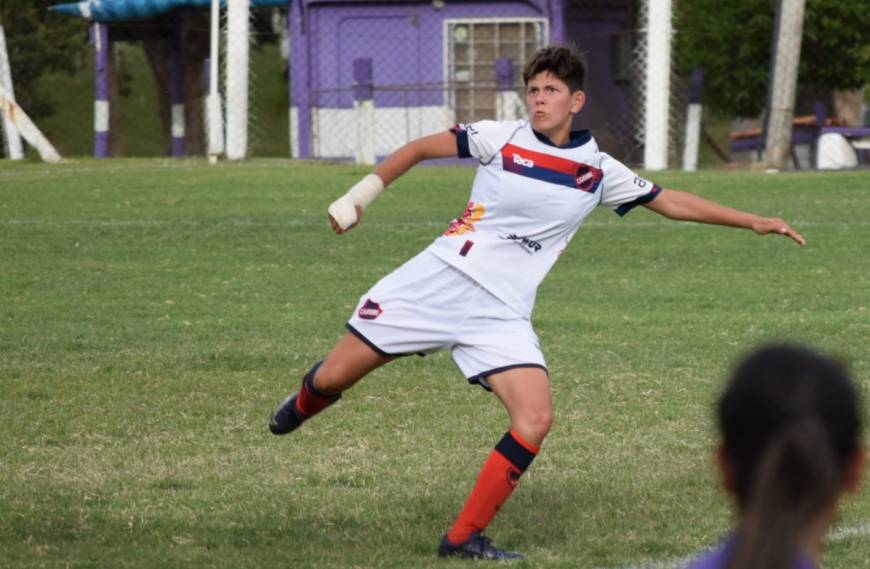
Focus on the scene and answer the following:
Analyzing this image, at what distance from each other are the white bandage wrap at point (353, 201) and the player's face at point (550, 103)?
547 mm

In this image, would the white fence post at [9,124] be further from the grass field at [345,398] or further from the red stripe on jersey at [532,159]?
the red stripe on jersey at [532,159]

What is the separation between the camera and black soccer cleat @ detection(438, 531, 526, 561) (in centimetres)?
565

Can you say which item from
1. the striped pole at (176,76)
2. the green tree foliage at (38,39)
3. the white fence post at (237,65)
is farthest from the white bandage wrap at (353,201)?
the green tree foliage at (38,39)

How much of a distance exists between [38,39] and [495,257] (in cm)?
3511

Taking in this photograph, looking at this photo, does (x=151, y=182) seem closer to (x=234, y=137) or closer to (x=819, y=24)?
(x=234, y=137)

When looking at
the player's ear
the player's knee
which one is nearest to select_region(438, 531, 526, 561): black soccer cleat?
the player's knee

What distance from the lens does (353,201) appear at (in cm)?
576

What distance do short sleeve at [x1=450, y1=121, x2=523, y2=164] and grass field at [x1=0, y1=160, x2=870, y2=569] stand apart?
1.26 meters

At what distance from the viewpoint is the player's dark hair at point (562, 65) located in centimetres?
577

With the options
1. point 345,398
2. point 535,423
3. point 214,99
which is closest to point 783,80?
point 214,99

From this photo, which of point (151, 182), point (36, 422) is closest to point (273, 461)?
point (36, 422)

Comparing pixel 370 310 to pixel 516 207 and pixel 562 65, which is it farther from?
pixel 562 65

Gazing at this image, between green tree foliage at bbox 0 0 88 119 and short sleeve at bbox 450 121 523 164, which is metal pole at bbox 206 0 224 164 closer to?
green tree foliage at bbox 0 0 88 119

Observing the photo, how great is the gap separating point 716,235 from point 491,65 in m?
12.7
